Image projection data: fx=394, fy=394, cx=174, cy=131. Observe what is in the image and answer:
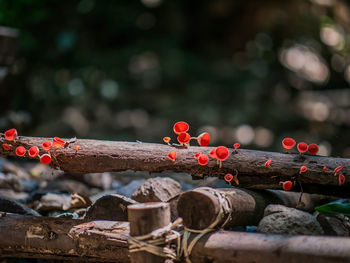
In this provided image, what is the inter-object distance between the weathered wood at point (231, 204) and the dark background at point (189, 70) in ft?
17.4

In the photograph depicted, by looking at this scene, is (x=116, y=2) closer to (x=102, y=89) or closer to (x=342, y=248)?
(x=102, y=89)

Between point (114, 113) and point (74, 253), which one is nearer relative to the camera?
point (74, 253)

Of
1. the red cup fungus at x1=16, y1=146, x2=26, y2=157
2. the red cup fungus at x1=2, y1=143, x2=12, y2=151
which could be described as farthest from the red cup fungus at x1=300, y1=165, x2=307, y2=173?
the red cup fungus at x1=2, y1=143, x2=12, y2=151

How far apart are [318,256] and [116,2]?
8642mm

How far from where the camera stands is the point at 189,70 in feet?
30.1

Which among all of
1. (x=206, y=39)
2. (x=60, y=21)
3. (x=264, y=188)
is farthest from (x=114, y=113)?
(x=264, y=188)

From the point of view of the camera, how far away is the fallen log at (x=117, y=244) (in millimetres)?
1461

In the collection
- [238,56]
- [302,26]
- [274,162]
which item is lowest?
[274,162]

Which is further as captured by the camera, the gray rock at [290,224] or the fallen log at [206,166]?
the fallen log at [206,166]

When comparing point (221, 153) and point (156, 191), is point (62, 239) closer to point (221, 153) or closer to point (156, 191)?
point (156, 191)

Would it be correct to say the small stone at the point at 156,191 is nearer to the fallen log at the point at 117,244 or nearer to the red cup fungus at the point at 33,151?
the fallen log at the point at 117,244

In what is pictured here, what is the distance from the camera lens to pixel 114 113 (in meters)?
8.42

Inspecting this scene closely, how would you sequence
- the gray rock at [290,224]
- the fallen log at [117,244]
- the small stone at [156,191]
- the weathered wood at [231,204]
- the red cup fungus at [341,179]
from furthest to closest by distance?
the small stone at [156,191] < the red cup fungus at [341,179] < the gray rock at [290,224] < the weathered wood at [231,204] < the fallen log at [117,244]

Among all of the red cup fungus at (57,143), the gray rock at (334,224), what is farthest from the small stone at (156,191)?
the gray rock at (334,224)
